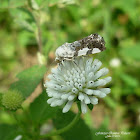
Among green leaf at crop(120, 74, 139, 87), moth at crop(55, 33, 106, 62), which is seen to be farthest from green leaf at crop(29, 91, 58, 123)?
green leaf at crop(120, 74, 139, 87)

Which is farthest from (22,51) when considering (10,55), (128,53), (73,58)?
(73,58)

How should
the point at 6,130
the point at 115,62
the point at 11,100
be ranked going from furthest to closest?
the point at 115,62 < the point at 6,130 < the point at 11,100

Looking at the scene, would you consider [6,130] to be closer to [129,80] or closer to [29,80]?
[29,80]

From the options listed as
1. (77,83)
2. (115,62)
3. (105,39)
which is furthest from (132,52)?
(77,83)

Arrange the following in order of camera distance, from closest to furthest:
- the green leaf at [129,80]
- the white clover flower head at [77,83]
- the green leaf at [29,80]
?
1. the white clover flower head at [77,83]
2. the green leaf at [29,80]
3. the green leaf at [129,80]

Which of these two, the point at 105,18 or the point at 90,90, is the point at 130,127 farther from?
the point at 90,90

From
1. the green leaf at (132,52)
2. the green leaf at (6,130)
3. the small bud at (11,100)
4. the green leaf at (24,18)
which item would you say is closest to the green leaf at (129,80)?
the green leaf at (132,52)

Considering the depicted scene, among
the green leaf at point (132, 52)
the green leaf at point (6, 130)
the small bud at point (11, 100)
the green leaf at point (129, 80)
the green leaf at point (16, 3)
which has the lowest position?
the green leaf at point (129, 80)

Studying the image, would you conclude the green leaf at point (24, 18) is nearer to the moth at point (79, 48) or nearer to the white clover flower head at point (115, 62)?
the moth at point (79, 48)
